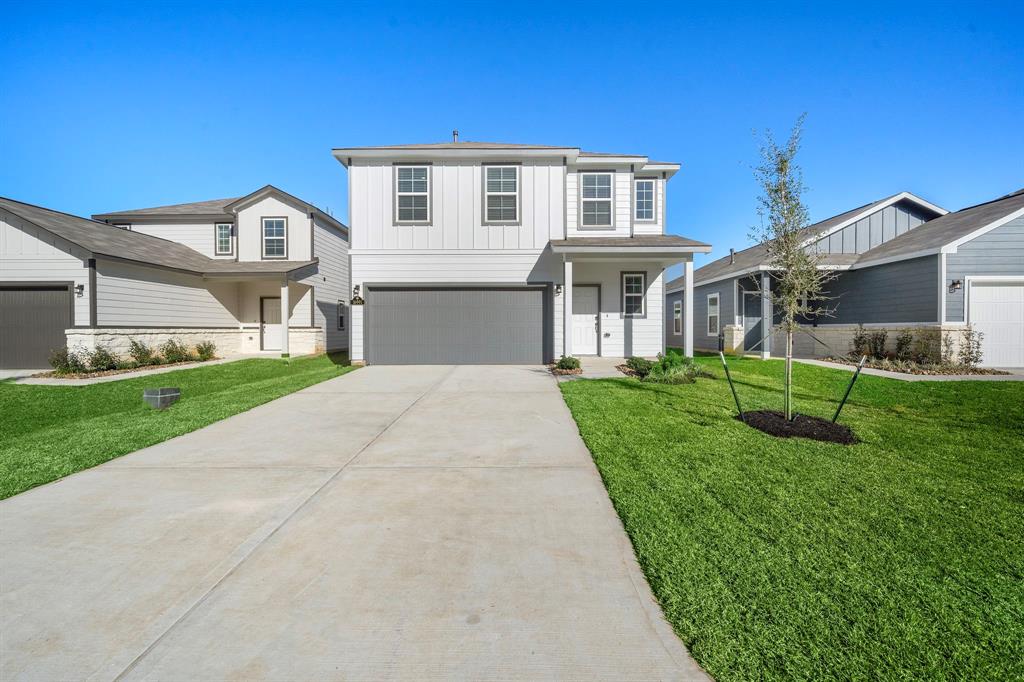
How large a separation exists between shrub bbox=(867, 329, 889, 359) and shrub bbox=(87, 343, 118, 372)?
21.9 metres

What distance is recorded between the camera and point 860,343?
13078mm

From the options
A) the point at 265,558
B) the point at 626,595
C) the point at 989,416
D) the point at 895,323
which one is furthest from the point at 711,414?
the point at 895,323

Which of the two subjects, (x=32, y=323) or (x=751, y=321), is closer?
(x=32, y=323)

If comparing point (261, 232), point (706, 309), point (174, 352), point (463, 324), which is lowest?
point (174, 352)

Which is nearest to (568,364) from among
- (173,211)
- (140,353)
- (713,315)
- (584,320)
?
(584,320)

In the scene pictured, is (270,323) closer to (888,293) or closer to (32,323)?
(32,323)

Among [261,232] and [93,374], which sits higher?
[261,232]

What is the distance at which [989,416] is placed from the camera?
643 centimetres

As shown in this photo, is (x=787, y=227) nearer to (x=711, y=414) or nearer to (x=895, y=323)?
(x=711, y=414)

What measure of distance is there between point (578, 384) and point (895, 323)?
10.6 metres

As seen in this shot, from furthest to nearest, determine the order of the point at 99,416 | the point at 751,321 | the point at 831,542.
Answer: the point at 751,321 < the point at 99,416 < the point at 831,542

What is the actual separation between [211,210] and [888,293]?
25.5 m

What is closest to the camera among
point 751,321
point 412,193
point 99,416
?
point 99,416

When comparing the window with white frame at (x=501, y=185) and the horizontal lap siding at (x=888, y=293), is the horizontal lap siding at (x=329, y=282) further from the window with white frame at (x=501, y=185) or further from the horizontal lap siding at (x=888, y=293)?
the horizontal lap siding at (x=888, y=293)
